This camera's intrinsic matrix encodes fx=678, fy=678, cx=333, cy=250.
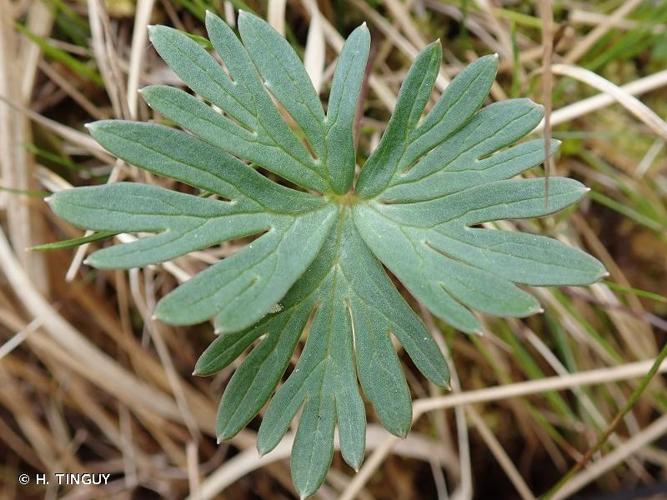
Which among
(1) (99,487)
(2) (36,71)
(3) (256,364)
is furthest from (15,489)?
(3) (256,364)

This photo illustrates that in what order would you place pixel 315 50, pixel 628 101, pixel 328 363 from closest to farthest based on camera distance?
pixel 328 363
pixel 628 101
pixel 315 50

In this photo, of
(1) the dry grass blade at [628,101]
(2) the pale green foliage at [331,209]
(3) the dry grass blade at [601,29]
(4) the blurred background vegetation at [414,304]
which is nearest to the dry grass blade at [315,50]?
(4) the blurred background vegetation at [414,304]

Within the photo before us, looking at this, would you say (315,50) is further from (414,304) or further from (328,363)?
(328,363)

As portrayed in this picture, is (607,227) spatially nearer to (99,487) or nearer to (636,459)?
(636,459)

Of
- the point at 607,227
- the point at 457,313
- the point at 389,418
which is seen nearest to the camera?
the point at 457,313

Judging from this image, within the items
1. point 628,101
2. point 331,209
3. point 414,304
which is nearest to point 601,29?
point 628,101

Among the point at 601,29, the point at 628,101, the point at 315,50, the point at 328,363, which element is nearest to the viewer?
the point at 328,363

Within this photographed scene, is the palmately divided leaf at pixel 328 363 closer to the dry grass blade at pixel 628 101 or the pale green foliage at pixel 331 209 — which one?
the pale green foliage at pixel 331 209
